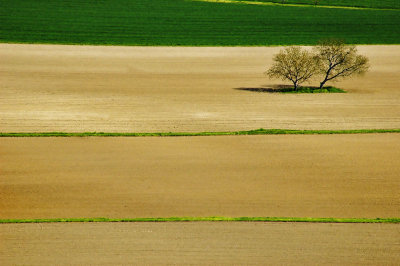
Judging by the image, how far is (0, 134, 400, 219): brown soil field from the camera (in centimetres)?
2019

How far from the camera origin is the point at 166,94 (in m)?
37.2

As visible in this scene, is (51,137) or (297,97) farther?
(297,97)

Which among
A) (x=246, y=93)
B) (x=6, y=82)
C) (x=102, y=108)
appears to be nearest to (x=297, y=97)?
(x=246, y=93)

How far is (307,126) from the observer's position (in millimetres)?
30094

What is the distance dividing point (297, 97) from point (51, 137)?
15.3 m

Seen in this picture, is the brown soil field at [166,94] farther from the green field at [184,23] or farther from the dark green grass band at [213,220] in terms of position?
the dark green grass band at [213,220]

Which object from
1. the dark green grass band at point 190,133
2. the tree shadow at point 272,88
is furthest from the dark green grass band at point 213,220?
the tree shadow at point 272,88

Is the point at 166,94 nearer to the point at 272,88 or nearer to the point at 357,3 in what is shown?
the point at 272,88

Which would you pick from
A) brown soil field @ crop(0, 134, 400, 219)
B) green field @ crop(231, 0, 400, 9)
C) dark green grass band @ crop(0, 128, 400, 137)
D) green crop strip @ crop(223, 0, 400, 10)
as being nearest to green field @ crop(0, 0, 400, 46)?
green crop strip @ crop(223, 0, 400, 10)

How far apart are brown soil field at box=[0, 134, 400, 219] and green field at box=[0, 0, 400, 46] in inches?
1158

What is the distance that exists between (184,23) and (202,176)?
A: 43.3 meters

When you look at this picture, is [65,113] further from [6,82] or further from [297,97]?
[297,97]

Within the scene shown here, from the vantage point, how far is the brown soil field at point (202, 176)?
20.2m

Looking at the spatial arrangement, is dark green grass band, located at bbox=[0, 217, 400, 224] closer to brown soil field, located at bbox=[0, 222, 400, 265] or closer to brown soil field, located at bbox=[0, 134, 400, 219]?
brown soil field, located at bbox=[0, 222, 400, 265]
